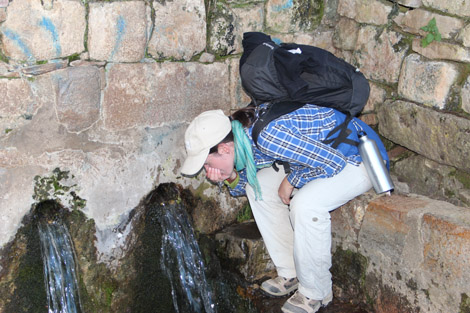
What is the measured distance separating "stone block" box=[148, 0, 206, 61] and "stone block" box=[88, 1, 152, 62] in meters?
0.07

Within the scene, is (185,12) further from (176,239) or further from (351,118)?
(176,239)

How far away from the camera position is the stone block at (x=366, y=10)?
10.6 ft

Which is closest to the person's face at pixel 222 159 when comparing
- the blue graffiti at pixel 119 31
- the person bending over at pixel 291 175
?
the person bending over at pixel 291 175

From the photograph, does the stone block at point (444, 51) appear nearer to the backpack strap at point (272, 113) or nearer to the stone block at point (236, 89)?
the backpack strap at point (272, 113)

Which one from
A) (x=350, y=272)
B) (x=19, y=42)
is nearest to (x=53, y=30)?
(x=19, y=42)

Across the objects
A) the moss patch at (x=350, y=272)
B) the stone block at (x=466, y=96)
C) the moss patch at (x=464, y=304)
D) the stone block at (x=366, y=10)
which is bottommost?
the moss patch at (x=350, y=272)

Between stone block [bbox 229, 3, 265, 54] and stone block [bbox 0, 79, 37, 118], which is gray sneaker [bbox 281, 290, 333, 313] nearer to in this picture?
stone block [bbox 229, 3, 265, 54]

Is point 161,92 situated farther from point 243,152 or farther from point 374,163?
point 374,163

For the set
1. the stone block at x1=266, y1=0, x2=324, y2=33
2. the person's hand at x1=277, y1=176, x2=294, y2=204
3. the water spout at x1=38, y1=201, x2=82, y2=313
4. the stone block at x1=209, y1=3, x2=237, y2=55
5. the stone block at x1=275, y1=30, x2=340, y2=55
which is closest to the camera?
the person's hand at x1=277, y1=176, x2=294, y2=204

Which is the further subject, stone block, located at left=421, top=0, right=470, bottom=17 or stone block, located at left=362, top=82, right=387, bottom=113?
stone block, located at left=362, top=82, right=387, bottom=113

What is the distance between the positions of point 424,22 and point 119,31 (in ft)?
5.50

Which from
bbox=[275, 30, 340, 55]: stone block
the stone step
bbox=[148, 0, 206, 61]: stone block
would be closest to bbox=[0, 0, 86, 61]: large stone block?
bbox=[148, 0, 206, 61]: stone block

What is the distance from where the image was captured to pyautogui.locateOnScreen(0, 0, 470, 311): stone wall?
2.83 metres

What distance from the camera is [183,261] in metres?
3.56
